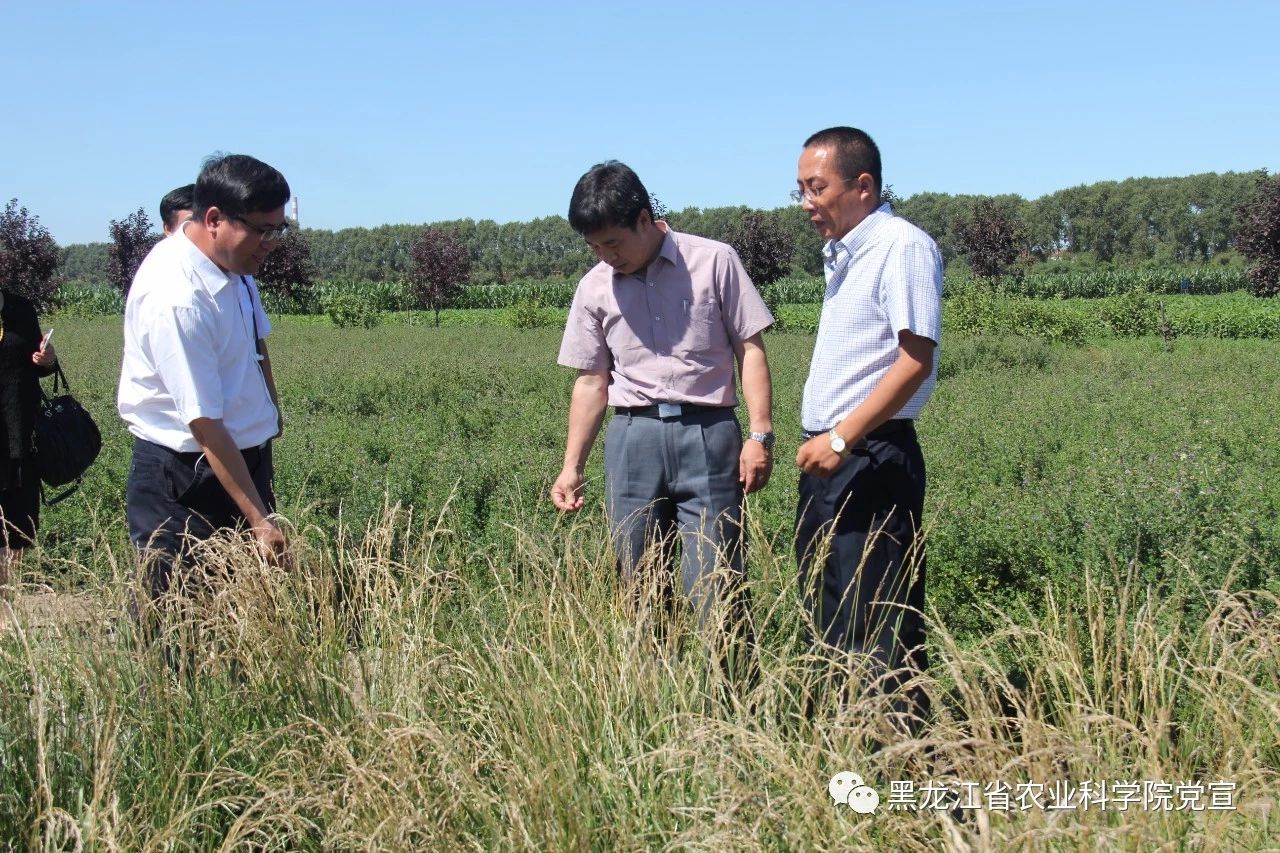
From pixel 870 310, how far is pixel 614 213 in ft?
2.77

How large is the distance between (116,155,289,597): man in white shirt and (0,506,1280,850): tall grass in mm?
163

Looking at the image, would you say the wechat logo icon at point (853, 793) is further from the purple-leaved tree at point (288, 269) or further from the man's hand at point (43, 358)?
the purple-leaved tree at point (288, 269)

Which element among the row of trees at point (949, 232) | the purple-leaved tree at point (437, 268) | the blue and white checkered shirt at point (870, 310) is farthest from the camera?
the row of trees at point (949, 232)

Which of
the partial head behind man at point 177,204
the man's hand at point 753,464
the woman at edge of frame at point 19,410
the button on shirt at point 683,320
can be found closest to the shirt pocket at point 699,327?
the button on shirt at point 683,320

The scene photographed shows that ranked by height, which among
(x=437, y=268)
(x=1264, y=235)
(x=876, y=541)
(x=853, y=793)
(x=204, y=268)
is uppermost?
(x=437, y=268)

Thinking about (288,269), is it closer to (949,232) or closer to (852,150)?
(852,150)

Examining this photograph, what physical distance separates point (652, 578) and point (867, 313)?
1041 mm

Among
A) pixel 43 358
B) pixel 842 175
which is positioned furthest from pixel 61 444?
pixel 842 175

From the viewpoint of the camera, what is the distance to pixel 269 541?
10.3ft

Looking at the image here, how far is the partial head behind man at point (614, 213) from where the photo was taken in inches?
130

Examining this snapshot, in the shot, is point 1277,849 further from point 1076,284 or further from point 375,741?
point 1076,284

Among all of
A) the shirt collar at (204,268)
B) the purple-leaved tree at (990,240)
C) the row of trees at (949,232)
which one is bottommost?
the shirt collar at (204,268)

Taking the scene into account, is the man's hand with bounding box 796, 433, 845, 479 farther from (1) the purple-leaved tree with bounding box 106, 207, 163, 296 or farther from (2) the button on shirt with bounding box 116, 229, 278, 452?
(1) the purple-leaved tree with bounding box 106, 207, 163, 296

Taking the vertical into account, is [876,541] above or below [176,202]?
below
